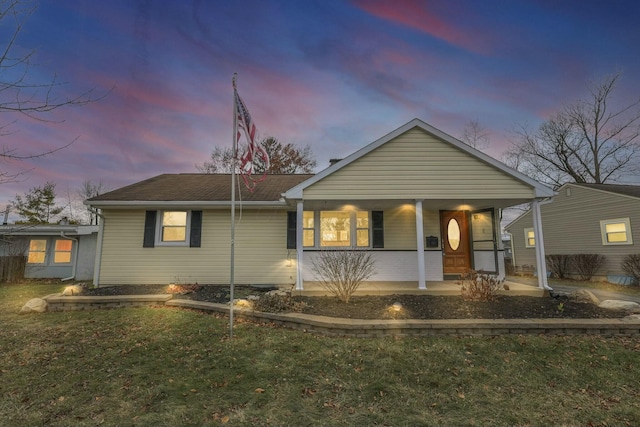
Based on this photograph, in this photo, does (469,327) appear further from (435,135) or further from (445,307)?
(435,135)

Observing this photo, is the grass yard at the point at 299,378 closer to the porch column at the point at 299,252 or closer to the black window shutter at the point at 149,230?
the porch column at the point at 299,252

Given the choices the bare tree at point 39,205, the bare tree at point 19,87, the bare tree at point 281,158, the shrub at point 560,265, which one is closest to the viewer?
the bare tree at point 19,87

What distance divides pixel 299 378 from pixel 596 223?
1698 cm

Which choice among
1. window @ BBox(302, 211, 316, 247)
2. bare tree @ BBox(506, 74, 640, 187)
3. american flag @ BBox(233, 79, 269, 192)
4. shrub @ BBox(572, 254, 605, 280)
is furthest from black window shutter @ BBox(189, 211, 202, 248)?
bare tree @ BBox(506, 74, 640, 187)

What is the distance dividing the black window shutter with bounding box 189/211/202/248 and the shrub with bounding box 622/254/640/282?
16.9 m

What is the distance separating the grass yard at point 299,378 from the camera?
299 centimetres

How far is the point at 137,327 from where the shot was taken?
18.0 ft

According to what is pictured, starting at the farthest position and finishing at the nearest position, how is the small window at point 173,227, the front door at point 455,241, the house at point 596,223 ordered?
the house at point 596,223 < the small window at point 173,227 < the front door at point 455,241

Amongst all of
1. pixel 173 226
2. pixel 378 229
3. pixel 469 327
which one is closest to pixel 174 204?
pixel 173 226

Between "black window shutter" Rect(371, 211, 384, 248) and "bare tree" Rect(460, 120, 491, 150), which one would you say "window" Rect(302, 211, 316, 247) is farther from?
"bare tree" Rect(460, 120, 491, 150)

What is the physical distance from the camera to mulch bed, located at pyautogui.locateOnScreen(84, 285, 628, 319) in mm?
5672

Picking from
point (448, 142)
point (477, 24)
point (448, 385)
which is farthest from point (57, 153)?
point (477, 24)

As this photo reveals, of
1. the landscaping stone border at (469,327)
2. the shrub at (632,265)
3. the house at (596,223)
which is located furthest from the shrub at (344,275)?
the shrub at (632,265)

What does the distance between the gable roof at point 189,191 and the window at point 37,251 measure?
18.0ft
